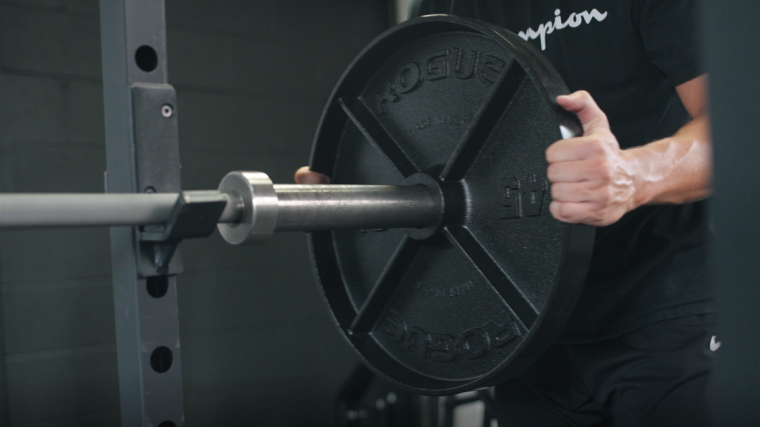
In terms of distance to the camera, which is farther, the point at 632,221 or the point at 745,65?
the point at 632,221

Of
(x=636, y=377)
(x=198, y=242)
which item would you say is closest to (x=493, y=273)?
(x=636, y=377)

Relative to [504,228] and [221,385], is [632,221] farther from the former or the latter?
[221,385]

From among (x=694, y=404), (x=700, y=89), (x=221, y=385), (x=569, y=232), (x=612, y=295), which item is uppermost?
(x=700, y=89)

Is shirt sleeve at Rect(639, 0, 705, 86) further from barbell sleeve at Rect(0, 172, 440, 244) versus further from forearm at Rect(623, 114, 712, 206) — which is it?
barbell sleeve at Rect(0, 172, 440, 244)

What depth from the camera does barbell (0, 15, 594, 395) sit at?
874 millimetres

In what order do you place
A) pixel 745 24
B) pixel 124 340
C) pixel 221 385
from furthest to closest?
pixel 221 385
pixel 124 340
pixel 745 24

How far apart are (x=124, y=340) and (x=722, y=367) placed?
2.65ft

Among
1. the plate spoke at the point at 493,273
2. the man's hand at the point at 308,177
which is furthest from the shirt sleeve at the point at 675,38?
the man's hand at the point at 308,177

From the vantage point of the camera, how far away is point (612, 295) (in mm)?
1200

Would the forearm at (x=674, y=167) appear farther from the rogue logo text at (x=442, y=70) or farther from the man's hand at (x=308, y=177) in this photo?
the man's hand at (x=308, y=177)

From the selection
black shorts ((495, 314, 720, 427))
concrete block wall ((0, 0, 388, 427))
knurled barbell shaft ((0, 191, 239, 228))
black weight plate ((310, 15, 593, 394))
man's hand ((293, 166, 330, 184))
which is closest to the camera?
knurled barbell shaft ((0, 191, 239, 228))

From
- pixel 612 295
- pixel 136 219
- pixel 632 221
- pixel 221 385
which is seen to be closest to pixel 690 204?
pixel 632 221

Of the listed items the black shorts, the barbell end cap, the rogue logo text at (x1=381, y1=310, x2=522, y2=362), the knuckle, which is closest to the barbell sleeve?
the barbell end cap

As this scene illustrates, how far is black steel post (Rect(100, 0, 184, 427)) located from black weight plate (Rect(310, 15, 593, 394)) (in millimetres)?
421
